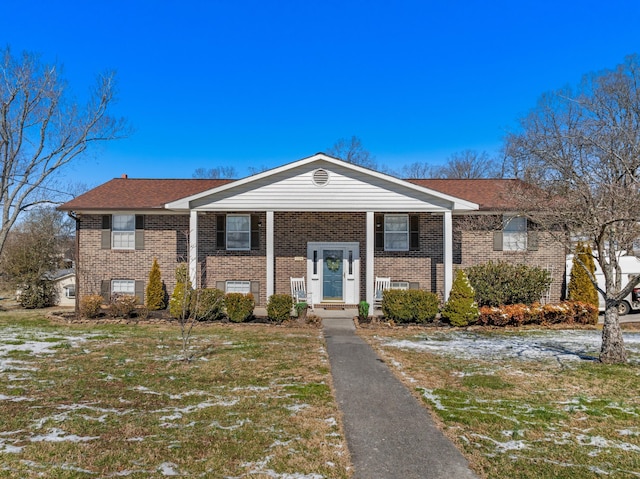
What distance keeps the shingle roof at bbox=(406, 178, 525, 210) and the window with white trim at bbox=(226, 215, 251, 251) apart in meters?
6.75

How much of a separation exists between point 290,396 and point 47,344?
255 inches

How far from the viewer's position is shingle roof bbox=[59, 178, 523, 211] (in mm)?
15109

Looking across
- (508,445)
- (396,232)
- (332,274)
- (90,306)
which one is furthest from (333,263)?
(508,445)

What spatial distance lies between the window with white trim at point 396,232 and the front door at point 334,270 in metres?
1.23

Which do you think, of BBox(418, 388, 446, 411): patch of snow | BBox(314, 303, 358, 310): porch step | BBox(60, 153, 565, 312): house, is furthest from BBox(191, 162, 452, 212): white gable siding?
BBox(418, 388, 446, 411): patch of snow

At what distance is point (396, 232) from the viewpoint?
15.6m

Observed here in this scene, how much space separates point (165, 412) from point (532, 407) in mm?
4667

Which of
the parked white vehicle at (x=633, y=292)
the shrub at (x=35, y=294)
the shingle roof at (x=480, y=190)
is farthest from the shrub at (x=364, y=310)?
the shrub at (x=35, y=294)

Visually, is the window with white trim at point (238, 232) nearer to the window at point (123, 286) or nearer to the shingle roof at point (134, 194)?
the shingle roof at point (134, 194)

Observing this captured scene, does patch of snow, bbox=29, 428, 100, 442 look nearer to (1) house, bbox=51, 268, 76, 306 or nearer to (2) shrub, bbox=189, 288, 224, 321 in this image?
(2) shrub, bbox=189, 288, 224, 321

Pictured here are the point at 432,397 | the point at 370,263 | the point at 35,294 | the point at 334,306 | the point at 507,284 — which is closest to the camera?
the point at 432,397

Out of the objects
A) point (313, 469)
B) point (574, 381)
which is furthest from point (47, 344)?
point (574, 381)

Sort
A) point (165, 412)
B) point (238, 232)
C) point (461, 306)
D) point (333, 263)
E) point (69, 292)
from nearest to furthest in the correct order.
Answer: point (165, 412), point (461, 306), point (333, 263), point (238, 232), point (69, 292)

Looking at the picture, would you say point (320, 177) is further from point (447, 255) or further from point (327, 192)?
point (447, 255)
